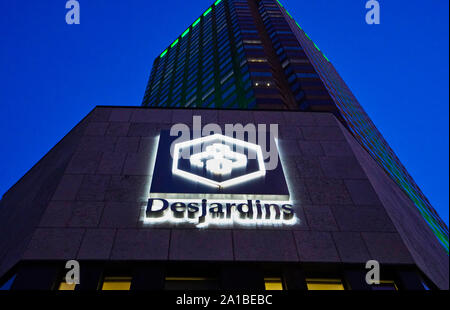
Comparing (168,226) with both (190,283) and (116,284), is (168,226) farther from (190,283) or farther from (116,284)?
(116,284)

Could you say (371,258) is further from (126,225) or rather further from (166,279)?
(126,225)

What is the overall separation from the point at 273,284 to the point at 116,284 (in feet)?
13.4

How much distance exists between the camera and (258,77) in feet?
160

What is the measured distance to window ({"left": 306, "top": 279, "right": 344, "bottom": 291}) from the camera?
9367mm

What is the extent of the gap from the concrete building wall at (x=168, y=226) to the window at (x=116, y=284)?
0.58m

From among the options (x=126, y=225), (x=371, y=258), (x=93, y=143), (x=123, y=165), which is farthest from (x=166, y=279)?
(x=93, y=143)

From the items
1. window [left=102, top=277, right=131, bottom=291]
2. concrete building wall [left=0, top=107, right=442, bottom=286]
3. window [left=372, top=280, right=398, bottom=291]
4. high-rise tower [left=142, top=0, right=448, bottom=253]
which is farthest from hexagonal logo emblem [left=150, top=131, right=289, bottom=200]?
high-rise tower [left=142, top=0, right=448, bottom=253]

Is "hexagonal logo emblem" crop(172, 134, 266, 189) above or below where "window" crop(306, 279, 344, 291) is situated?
above

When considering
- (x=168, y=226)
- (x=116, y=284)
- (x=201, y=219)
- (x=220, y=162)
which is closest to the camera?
(x=116, y=284)

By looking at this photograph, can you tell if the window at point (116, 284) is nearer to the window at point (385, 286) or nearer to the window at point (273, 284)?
Answer: the window at point (273, 284)

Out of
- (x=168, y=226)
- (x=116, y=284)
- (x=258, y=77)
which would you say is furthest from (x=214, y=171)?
(x=258, y=77)

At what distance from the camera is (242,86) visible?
48.2 meters

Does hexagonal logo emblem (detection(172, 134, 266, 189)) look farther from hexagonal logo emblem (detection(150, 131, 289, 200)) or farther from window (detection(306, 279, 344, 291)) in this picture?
window (detection(306, 279, 344, 291))

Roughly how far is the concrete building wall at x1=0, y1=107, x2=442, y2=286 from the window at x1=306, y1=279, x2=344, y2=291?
57 centimetres
